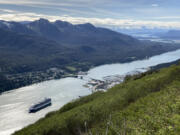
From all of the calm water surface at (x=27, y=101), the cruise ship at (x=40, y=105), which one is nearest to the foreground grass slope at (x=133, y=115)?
the calm water surface at (x=27, y=101)

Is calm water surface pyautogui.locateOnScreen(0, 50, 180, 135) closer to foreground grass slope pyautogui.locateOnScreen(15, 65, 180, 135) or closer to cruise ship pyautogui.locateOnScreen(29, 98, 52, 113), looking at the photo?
cruise ship pyautogui.locateOnScreen(29, 98, 52, 113)

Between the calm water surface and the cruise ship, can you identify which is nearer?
the calm water surface

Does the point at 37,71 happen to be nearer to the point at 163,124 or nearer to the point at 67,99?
the point at 67,99

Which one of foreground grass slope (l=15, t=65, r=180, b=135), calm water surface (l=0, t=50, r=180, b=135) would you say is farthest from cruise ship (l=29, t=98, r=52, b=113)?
foreground grass slope (l=15, t=65, r=180, b=135)

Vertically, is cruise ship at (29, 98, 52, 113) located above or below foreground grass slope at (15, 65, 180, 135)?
below

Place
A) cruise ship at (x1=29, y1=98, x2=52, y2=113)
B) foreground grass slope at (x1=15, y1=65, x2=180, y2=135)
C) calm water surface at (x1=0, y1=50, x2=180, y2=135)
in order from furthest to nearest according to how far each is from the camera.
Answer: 1. cruise ship at (x1=29, y1=98, x2=52, y2=113)
2. calm water surface at (x1=0, y1=50, x2=180, y2=135)
3. foreground grass slope at (x1=15, y1=65, x2=180, y2=135)

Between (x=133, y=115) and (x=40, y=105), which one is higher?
(x=133, y=115)

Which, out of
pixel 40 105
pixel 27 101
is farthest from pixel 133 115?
pixel 27 101

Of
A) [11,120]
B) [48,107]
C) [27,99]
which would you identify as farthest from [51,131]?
[27,99]

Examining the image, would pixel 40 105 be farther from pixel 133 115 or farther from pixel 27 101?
pixel 133 115
